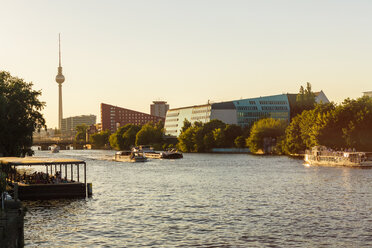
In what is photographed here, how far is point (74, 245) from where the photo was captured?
4462 cm

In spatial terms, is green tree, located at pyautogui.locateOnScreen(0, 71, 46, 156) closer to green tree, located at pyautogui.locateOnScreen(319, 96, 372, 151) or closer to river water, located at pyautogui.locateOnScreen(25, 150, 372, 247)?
river water, located at pyautogui.locateOnScreen(25, 150, 372, 247)

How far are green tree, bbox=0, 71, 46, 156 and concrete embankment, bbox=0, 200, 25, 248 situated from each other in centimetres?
6081

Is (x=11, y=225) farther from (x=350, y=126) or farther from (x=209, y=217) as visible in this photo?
(x=350, y=126)

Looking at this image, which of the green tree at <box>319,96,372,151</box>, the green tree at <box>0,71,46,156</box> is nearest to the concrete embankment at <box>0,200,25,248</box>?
the green tree at <box>0,71,46,156</box>

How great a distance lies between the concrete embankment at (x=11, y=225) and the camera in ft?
120

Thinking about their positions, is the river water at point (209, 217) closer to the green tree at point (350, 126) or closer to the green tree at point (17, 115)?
the green tree at point (17, 115)

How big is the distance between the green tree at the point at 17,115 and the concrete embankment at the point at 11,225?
200 ft

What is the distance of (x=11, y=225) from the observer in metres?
38.1

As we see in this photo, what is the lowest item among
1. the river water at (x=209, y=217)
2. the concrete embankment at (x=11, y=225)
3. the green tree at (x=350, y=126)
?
the river water at (x=209, y=217)

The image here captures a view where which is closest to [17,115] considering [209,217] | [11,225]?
[209,217]

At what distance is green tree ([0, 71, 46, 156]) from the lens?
10481 centimetres

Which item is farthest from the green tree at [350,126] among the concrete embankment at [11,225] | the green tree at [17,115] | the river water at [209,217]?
the concrete embankment at [11,225]

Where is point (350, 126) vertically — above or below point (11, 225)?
above

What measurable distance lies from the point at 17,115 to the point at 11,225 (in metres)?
73.3
